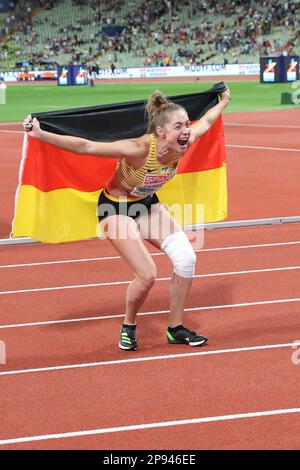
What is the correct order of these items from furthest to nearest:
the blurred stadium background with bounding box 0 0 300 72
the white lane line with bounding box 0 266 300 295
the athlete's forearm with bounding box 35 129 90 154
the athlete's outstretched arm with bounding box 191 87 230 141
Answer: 1. the blurred stadium background with bounding box 0 0 300 72
2. the white lane line with bounding box 0 266 300 295
3. the athlete's outstretched arm with bounding box 191 87 230 141
4. the athlete's forearm with bounding box 35 129 90 154

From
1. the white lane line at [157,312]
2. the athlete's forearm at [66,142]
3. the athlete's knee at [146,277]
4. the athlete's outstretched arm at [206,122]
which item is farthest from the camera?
the white lane line at [157,312]

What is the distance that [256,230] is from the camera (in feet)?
38.8

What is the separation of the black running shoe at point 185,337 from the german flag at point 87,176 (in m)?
1.49

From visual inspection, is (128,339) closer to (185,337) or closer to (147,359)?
(147,359)

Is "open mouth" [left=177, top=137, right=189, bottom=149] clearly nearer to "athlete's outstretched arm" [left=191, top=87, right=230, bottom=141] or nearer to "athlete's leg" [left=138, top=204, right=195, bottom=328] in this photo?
"athlete's outstretched arm" [left=191, top=87, right=230, bottom=141]

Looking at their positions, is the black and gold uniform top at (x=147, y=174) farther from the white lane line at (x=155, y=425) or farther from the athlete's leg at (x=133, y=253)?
the white lane line at (x=155, y=425)

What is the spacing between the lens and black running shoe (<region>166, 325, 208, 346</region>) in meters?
6.91

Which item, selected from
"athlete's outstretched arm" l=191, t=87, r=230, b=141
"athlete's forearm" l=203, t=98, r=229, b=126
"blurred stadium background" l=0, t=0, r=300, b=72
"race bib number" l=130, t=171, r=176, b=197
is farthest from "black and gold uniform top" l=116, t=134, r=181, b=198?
"blurred stadium background" l=0, t=0, r=300, b=72

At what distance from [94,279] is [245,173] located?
8902mm

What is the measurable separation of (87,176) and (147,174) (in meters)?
1.90

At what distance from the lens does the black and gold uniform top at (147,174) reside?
6.58 metres

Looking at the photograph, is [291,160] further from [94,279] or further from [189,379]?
[189,379]

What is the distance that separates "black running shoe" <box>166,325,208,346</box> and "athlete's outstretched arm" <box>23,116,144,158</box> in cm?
146

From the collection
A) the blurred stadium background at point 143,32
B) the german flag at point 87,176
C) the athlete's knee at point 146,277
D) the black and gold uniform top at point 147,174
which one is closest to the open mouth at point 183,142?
the black and gold uniform top at point 147,174
